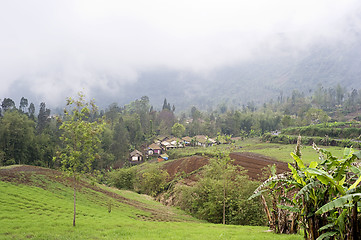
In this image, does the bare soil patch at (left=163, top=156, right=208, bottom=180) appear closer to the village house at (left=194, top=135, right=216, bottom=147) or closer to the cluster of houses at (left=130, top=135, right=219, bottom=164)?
the cluster of houses at (left=130, top=135, right=219, bottom=164)

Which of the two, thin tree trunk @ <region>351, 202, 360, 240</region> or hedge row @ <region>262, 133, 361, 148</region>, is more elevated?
hedge row @ <region>262, 133, 361, 148</region>

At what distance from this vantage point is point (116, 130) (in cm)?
10125

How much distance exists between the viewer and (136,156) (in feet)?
321

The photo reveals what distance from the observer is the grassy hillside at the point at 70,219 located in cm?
1420

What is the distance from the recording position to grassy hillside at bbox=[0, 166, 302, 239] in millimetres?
14195

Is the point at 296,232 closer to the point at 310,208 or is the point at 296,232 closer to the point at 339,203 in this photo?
the point at 310,208

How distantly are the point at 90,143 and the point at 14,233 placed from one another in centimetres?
652

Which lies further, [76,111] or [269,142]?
[269,142]

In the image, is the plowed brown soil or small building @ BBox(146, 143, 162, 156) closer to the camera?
the plowed brown soil

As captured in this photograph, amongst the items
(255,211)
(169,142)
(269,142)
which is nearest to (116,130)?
(169,142)

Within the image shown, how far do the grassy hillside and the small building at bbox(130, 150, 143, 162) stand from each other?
63.8 m

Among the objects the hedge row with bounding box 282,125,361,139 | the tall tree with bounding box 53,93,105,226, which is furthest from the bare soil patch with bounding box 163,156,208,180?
the hedge row with bounding box 282,125,361,139

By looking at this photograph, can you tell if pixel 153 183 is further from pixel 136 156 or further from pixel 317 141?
pixel 317 141

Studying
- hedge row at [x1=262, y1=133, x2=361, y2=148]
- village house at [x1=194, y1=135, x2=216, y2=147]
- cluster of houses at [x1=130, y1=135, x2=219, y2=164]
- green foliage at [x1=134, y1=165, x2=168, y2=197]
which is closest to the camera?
green foliage at [x1=134, y1=165, x2=168, y2=197]
